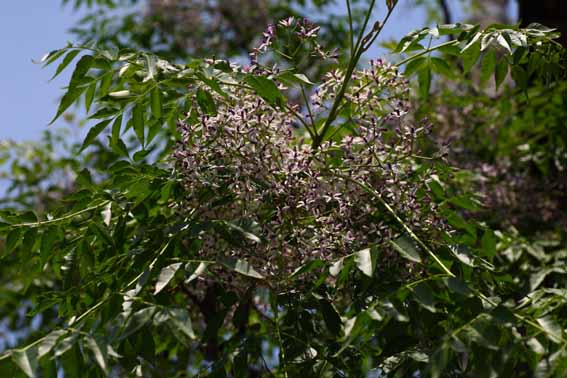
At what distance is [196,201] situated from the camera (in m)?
2.38

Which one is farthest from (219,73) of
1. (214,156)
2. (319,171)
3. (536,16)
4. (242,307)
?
(536,16)

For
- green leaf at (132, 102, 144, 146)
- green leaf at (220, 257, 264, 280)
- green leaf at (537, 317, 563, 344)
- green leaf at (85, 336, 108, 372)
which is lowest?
green leaf at (537, 317, 563, 344)

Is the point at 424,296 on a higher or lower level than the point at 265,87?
lower

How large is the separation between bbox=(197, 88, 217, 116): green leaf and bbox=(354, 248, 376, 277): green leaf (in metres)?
0.59

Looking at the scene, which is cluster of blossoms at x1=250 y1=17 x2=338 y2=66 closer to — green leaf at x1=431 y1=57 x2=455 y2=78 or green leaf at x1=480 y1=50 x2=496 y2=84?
A: green leaf at x1=431 y1=57 x2=455 y2=78

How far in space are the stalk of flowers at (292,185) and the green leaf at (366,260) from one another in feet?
0.67

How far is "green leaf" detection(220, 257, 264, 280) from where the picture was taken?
186 centimetres

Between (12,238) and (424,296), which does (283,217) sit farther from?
(12,238)

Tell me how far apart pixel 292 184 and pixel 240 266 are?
1.33 ft

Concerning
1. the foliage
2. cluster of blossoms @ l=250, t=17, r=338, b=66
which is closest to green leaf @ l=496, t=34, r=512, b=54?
the foliage

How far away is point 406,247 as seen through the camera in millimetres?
1979

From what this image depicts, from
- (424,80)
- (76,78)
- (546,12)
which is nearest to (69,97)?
(76,78)

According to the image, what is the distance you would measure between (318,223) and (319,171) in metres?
0.14

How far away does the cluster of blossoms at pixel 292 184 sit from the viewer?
2219 millimetres
